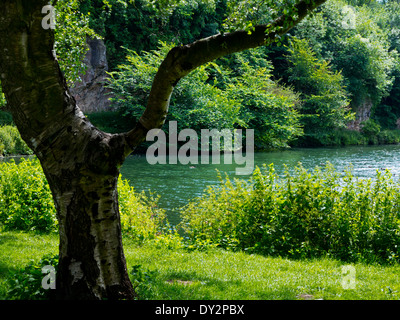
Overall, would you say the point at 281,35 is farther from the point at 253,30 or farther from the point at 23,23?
the point at 23,23

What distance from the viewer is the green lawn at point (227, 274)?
16.2 feet

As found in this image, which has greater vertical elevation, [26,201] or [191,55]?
[191,55]

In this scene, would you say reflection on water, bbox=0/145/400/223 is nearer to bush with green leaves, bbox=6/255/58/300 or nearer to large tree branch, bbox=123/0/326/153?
bush with green leaves, bbox=6/255/58/300

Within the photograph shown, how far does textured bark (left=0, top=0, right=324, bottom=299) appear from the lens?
12.1 feet

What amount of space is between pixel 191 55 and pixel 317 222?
5088 millimetres

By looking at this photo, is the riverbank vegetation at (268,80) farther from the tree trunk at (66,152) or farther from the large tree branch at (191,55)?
the tree trunk at (66,152)

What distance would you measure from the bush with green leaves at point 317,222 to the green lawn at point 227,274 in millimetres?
594

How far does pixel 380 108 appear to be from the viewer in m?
57.1

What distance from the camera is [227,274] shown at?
5973mm

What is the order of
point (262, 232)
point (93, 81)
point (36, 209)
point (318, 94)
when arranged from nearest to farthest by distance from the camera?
point (262, 232) < point (36, 209) < point (93, 81) < point (318, 94)

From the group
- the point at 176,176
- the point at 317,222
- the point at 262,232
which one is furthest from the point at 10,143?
the point at 317,222

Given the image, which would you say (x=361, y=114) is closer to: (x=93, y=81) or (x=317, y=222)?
(x=93, y=81)

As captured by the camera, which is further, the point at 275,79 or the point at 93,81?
the point at 275,79

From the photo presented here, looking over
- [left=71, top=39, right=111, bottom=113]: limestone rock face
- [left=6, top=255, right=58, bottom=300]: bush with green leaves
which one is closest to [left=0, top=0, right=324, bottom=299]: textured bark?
[left=6, top=255, right=58, bottom=300]: bush with green leaves
